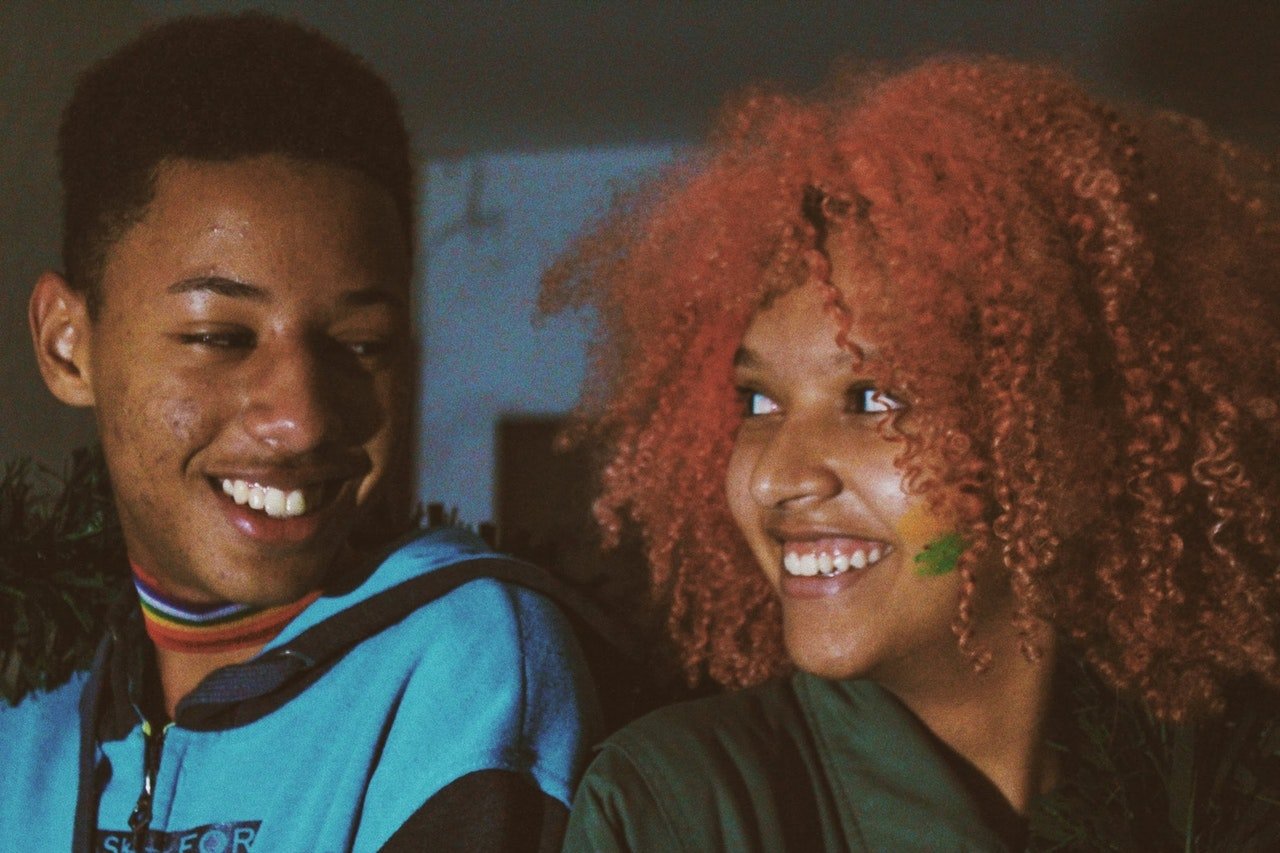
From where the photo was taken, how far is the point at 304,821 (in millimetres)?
1203

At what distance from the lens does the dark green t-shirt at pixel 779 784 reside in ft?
3.83

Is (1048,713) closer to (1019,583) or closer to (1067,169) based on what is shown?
(1019,583)

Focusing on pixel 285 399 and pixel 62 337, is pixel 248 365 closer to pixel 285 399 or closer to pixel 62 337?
pixel 285 399

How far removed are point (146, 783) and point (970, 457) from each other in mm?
881

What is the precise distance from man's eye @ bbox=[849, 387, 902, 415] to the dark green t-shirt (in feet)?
0.95

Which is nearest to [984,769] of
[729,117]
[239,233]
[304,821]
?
[304,821]

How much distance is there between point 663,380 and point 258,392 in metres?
0.52

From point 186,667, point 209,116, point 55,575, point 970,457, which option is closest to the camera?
point 970,457

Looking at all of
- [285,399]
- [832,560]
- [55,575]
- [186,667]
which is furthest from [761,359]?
[55,575]

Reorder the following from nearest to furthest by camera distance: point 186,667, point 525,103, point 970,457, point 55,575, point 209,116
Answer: point 970,457
point 209,116
point 186,667
point 55,575
point 525,103

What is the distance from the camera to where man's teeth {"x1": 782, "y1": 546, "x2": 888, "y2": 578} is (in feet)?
3.94

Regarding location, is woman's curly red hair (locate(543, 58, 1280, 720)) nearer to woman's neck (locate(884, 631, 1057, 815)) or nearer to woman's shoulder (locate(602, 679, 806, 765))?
woman's neck (locate(884, 631, 1057, 815))

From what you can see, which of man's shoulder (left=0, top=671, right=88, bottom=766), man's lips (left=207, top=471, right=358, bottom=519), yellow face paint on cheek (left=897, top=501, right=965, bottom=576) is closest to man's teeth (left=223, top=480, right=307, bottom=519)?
man's lips (left=207, top=471, right=358, bottom=519)

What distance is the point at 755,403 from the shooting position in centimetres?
138
